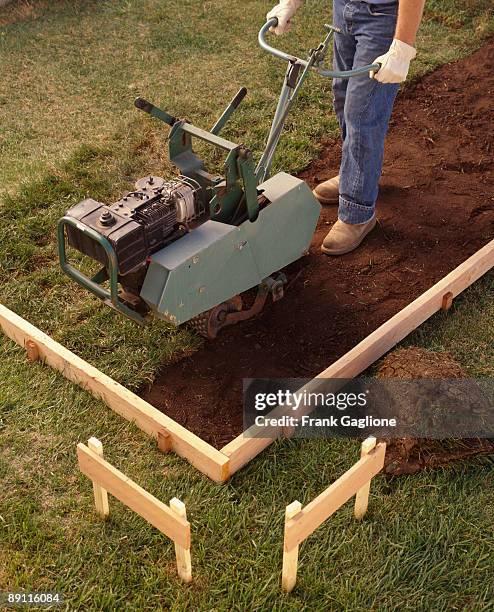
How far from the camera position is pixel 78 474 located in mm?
3588

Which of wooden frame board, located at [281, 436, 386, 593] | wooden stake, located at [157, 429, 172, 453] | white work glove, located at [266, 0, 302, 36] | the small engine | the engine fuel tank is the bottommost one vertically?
wooden stake, located at [157, 429, 172, 453]

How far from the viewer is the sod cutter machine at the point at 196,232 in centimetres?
364

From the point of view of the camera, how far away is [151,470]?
A: 3.60 m

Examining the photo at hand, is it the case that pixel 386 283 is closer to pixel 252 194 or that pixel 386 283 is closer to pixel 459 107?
pixel 252 194

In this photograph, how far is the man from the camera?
3938mm

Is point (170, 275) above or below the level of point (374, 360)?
above

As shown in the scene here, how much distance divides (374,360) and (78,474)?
1533 millimetres

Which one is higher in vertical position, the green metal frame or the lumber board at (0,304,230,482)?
the green metal frame

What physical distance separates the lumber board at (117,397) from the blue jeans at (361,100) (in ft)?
5.96

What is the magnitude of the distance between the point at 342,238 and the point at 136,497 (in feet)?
7.57

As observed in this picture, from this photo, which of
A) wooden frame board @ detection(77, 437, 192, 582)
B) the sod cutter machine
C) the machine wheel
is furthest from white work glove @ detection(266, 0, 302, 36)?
wooden frame board @ detection(77, 437, 192, 582)

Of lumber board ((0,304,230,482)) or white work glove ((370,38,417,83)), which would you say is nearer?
lumber board ((0,304,230,482))

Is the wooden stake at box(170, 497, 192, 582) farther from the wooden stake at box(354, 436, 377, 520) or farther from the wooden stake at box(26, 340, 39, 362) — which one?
the wooden stake at box(26, 340, 39, 362)

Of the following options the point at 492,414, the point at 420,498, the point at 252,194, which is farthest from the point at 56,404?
the point at 492,414
